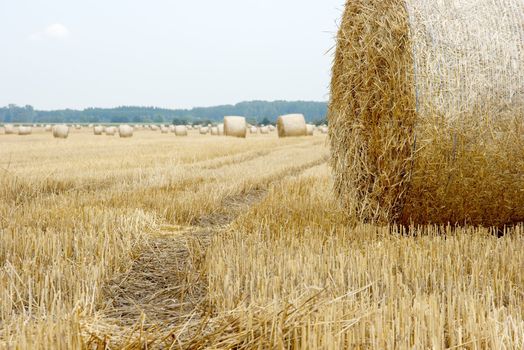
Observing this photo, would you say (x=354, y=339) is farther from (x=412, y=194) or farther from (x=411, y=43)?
(x=411, y=43)

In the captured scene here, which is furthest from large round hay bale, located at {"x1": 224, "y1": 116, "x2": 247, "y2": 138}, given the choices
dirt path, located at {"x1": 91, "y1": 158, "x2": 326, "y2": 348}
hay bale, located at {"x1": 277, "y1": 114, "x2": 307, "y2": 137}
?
dirt path, located at {"x1": 91, "y1": 158, "x2": 326, "y2": 348}

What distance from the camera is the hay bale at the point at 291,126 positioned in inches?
1048

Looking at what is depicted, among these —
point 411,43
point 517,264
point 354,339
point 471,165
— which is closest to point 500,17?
point 411,43

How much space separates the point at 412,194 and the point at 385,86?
942mm

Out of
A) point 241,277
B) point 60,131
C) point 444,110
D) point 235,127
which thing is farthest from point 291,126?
point 241,277

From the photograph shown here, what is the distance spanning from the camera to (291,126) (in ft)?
87.4

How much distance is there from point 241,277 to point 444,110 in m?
2.28

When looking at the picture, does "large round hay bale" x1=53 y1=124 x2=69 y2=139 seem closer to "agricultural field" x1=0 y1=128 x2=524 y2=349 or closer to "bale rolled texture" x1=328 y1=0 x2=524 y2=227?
"agricultural field" x1=0 y1=128 x2=524 y2=349

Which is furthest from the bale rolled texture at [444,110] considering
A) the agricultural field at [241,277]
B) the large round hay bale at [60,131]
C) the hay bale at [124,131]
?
the hay bale at [124,131]

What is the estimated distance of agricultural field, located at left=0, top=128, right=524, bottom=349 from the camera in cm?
231

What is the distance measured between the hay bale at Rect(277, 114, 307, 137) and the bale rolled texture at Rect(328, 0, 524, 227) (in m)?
21.5

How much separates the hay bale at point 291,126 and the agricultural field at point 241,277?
19.3 meters

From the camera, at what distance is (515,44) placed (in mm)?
4773

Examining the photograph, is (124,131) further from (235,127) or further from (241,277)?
(241,277)
